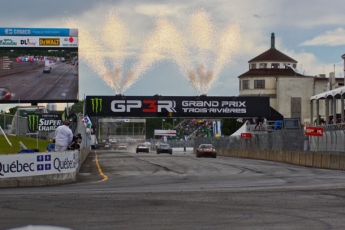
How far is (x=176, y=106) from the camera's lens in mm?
65125

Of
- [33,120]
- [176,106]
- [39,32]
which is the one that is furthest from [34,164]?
[176,106]

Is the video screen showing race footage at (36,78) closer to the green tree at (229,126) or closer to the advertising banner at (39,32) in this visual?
the advertising banner at (39,32)

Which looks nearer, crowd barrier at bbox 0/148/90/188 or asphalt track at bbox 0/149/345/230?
asphalt track at bbox 0/149/345/230

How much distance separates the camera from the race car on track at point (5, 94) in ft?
180

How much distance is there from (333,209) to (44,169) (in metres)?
10.8

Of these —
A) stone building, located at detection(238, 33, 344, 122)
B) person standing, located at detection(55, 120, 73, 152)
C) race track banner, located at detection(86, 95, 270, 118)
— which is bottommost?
person standing, located at detection(55, 120, 73, 152)

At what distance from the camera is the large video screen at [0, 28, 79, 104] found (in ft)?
181

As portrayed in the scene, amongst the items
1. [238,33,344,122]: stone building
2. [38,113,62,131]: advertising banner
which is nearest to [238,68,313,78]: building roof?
[238,33,344,122]: stone building

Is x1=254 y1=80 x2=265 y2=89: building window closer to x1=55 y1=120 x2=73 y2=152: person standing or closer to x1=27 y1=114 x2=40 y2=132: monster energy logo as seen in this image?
x1=27 y1=114 x2=40 y2=132: monster energy logo

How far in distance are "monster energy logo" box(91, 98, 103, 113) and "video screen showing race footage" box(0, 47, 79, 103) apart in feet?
23.3

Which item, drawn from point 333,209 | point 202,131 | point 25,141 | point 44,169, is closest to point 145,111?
point 25,141

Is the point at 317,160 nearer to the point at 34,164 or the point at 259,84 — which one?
the point at 34,164

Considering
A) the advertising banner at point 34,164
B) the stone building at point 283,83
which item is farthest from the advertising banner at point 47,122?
the stone building at point 283,83

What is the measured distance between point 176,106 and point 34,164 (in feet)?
146
